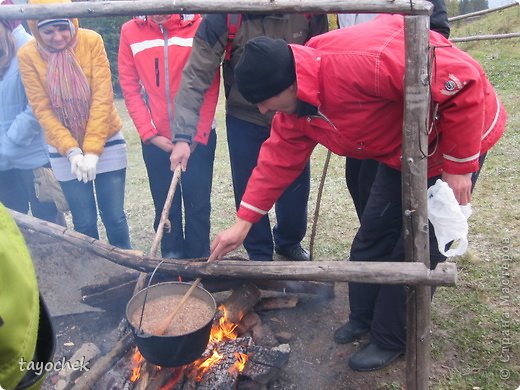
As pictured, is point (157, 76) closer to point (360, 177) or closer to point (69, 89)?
point (69, 89)

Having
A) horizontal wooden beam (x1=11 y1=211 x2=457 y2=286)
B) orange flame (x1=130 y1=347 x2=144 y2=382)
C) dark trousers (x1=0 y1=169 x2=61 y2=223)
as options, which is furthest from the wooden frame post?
dark trousers (x1=0 y1=169 x2=61 y2=223)

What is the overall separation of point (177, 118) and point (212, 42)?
0.60 meters

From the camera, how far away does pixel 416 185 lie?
230cm

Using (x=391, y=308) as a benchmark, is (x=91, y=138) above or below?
above

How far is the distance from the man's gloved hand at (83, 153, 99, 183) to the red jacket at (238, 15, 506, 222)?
1610 millimetres

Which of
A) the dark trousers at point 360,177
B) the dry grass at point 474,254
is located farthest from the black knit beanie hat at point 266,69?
the dry grass at point 474,254

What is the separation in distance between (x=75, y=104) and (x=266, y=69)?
2.05 m

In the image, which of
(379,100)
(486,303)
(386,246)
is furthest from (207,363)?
(486,303)

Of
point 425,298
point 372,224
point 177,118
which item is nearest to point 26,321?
point 425,298

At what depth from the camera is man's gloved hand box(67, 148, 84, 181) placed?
11.9 ft

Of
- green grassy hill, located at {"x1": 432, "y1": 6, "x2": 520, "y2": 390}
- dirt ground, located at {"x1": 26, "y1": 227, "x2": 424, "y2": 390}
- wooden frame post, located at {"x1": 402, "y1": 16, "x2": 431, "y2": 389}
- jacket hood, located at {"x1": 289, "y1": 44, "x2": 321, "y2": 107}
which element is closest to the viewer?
wooden frame post, located at {"x1": 402, "y1": 16, "x2": 431, "y2": 389}

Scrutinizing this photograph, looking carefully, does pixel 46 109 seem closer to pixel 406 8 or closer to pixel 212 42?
pixel 212 42

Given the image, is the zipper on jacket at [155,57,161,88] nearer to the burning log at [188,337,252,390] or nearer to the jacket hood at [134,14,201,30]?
the jacket hood at [134,14,201,30]

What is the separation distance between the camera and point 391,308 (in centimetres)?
300
